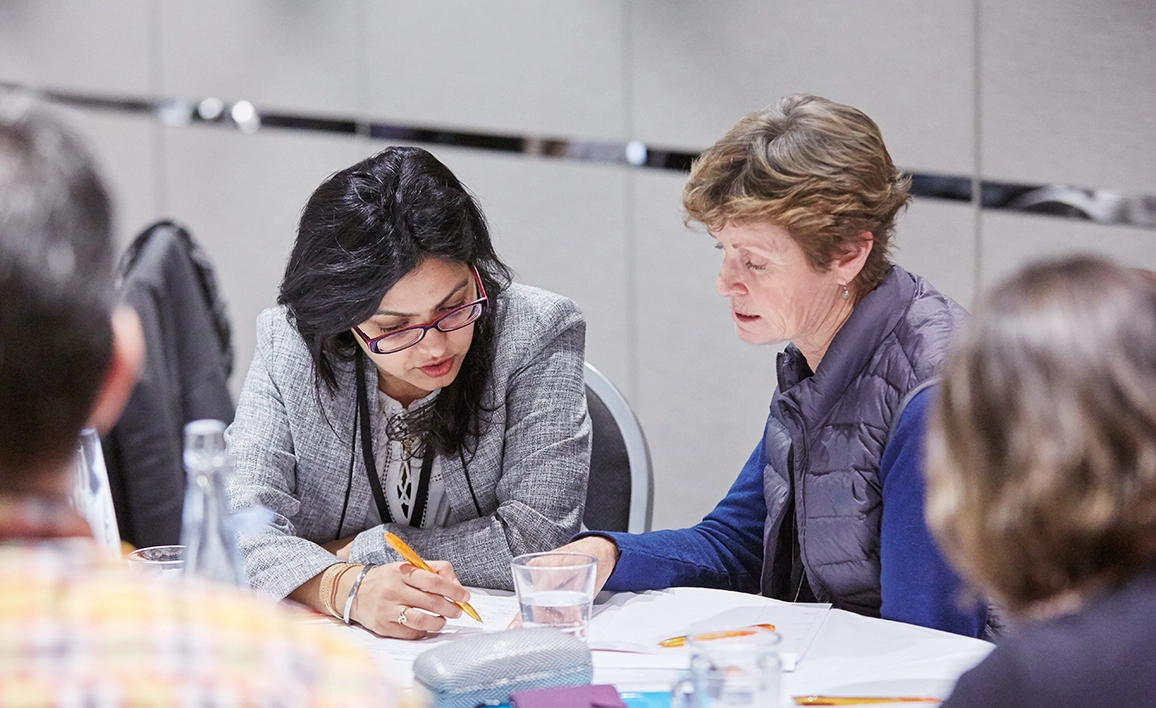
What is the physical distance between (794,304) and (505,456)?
0.58 metres

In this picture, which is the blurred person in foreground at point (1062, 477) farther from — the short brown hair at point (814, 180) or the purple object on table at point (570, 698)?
Result: the short brown hair at point (814, 180)

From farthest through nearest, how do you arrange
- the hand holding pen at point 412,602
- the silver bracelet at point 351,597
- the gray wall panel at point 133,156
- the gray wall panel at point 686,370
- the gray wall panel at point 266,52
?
the gray wall panel at point 133,156
the gray wall panel at point 266,52
the gray wall panel at point 686,370
the silver bracelet at point 351,597
the hand holding pen at point 412,602

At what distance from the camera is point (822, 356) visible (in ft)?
6.16

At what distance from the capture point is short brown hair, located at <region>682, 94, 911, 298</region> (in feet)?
5.90

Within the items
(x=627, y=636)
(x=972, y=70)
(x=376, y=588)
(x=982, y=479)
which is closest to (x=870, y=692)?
(x=627, y=636)

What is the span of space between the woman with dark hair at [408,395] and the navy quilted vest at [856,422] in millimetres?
441

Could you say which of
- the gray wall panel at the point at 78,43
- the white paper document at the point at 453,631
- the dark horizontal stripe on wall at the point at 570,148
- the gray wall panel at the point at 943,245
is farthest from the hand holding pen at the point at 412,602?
the gray wall panel at the point at 78,43

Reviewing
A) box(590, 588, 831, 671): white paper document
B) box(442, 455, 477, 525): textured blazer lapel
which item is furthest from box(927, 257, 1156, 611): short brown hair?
box(442, 455, 477, 525): textured blazer lapel

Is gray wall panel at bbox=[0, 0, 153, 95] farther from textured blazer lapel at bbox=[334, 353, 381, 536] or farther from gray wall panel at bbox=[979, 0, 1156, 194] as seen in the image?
gray wall panel at bbox=[979, 0, 1156, 194]

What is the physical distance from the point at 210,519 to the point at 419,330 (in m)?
0.74

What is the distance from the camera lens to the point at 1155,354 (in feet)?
2.80

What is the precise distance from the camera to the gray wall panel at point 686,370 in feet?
11.8

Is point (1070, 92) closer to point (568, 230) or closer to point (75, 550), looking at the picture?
point (568, 230)

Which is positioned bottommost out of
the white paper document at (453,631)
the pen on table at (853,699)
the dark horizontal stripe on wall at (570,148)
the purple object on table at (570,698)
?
the white paper document at (453,631)
